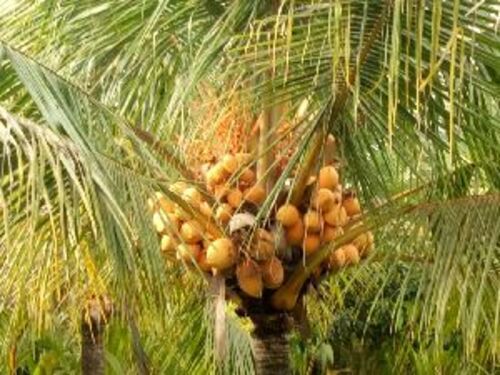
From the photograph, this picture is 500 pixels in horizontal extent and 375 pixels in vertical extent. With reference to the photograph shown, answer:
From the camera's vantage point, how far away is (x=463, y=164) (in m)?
3.11

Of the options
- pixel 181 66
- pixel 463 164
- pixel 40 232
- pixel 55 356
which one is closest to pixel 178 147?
pixel 181 66

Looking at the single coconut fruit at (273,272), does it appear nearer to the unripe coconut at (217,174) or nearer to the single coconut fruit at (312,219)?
the single coconut fruit at (312,219)

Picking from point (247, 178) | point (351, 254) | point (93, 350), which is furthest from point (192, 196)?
point (93, 350)

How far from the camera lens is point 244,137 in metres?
3.16

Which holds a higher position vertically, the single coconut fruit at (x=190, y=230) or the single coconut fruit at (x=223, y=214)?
the single coconut fruit at (x=223, y=214)

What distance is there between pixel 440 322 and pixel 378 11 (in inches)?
30.1

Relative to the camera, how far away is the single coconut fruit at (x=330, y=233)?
3057 mm

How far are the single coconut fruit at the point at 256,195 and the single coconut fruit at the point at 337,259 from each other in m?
0.27

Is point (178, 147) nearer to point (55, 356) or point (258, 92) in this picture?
point (258, 92)

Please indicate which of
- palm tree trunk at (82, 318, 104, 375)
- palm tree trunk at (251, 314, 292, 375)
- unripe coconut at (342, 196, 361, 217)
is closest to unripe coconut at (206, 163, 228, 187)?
unripe coconut at (342, 196, 361, 217)

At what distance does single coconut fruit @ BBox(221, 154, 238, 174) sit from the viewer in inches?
120

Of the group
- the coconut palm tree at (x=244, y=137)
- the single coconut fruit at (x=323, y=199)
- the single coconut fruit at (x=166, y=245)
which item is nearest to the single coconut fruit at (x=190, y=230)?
the coconut palm tree at (x=244, y=137)

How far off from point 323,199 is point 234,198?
0.27m

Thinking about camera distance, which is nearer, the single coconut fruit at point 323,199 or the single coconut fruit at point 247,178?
the single coconut fruit at point 323,199
